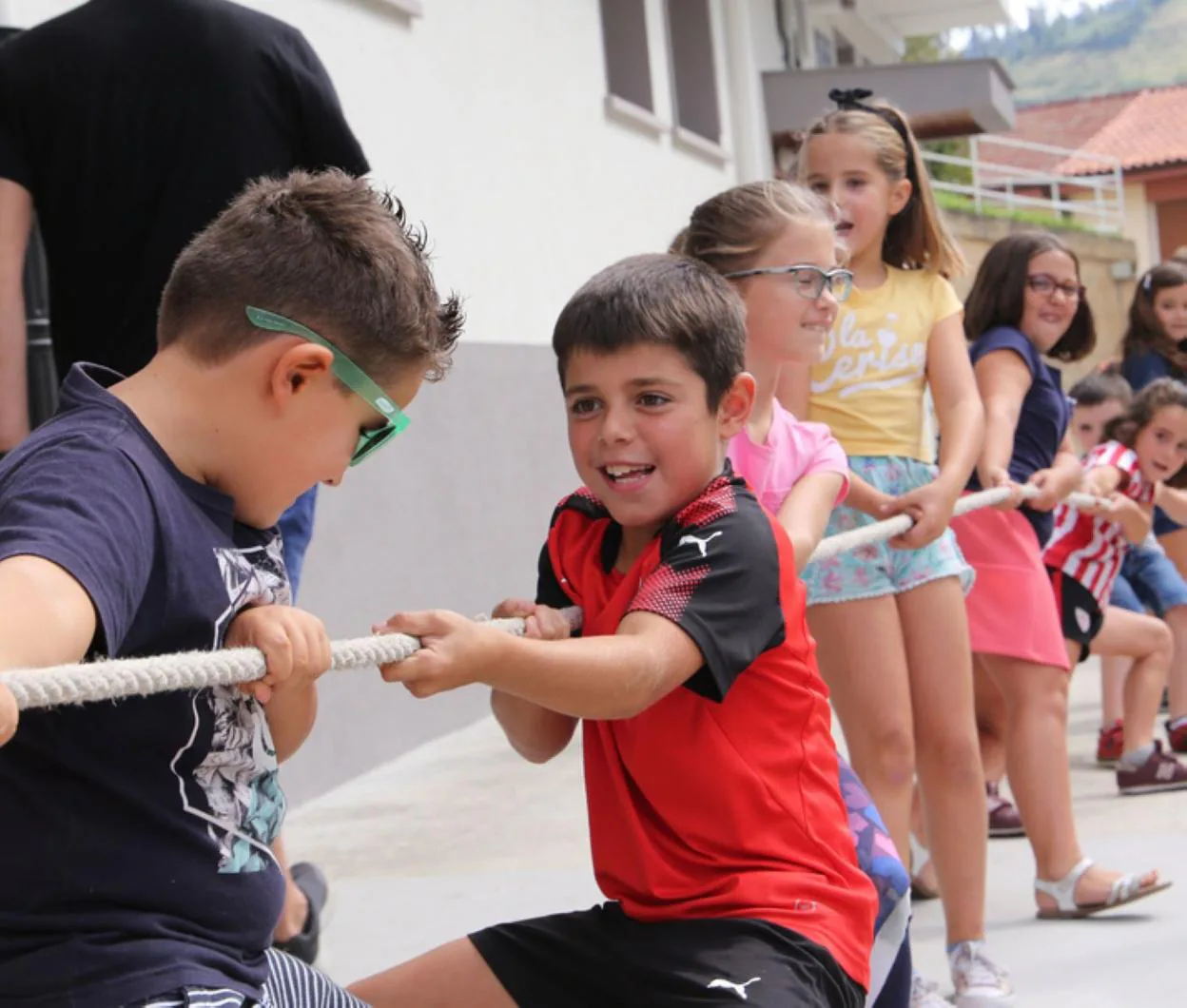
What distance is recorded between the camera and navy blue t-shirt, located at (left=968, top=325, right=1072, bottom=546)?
4160 millimetres

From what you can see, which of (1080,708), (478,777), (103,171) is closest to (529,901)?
(478,777)

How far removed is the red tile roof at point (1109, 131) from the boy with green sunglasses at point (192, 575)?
30949 millimetres

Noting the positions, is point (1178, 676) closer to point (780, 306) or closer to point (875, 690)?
point (875, 690)

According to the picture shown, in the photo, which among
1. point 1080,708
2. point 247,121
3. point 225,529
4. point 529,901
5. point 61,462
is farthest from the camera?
point 1080,708

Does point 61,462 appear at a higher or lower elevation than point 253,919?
higher

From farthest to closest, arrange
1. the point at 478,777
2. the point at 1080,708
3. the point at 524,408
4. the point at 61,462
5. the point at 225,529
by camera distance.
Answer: the point at 524,408 < the point at 1080,708 < the point at 478,777 < the point at 225,529 < the point at 61,462

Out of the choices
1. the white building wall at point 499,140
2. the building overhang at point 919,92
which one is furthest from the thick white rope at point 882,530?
the building overhang at point 919,92

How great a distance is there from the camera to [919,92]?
1341 cm

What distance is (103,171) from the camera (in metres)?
2.92

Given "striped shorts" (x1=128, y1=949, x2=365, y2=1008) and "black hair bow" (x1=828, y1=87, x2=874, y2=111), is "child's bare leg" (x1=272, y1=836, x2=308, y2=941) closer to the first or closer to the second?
"striped shorts" (x1=128, y1=949, x2=365, y2=1008)

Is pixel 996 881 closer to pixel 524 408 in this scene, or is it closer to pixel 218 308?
pixel 218 308

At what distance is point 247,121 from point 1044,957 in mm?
2361

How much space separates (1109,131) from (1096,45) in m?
149

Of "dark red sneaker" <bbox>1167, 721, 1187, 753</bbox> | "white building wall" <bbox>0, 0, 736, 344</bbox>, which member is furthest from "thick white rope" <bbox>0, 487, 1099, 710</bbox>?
"dark red sneaker" <bbox>1167, 721, 1187, 753</bbox>
